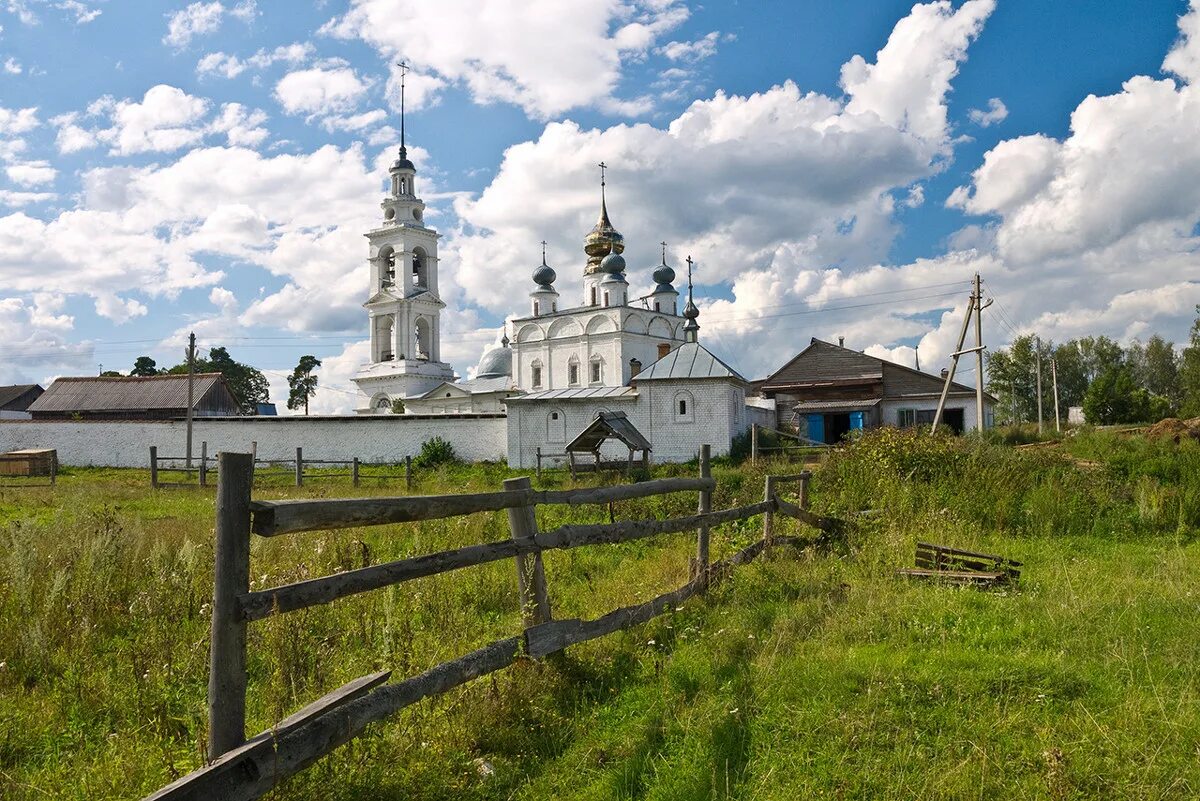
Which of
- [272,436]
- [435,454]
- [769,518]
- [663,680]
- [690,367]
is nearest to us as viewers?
[663,680]

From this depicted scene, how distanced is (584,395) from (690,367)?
3.67 meters

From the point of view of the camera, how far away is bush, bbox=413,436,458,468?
27.4 m

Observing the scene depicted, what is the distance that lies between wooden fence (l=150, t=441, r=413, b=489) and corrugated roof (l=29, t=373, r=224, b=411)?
7.04 metres

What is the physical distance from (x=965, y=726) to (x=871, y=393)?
3138 centimetres

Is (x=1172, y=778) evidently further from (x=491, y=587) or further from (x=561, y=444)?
(x=561, y=444)

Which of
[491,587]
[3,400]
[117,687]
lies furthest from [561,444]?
[3,400]

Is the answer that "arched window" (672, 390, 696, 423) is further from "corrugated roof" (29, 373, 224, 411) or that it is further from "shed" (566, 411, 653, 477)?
"corrugated roof" (29, 373, 224, 411)

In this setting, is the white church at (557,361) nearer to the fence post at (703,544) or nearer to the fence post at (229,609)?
the fence post at (703,544)

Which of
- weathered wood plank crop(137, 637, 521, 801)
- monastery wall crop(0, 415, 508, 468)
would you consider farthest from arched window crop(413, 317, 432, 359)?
weathered wood plank crop(137, 637, 521, 801)

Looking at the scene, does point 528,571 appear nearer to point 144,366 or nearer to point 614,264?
point 614,264

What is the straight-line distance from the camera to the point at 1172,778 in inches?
123

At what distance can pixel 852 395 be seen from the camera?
3384 centimetres

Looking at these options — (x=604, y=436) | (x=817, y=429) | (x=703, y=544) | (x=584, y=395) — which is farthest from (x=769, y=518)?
(x=817, y=429)

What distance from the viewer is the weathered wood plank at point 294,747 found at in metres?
2.54
